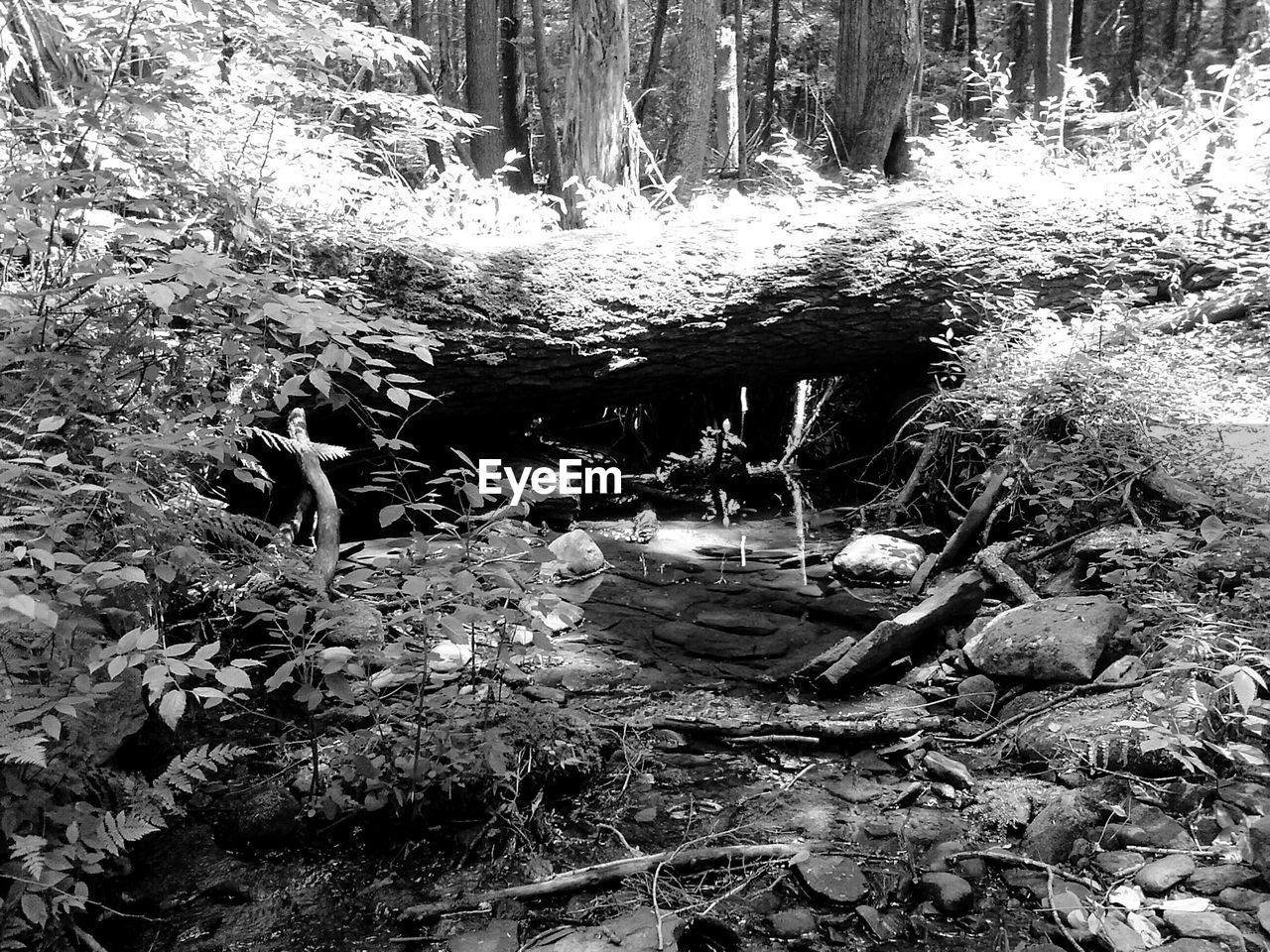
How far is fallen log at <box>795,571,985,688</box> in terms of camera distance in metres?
3.86

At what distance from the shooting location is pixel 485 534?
271 cm

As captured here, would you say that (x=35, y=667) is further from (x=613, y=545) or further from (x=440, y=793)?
(x=613, y=545)

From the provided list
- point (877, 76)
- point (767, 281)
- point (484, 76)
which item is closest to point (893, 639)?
point (767, 281)

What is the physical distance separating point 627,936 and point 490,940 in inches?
15.1

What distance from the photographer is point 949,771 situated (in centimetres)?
301

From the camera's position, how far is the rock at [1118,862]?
91.7 inches

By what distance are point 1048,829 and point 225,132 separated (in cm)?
552

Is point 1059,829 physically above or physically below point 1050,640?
below

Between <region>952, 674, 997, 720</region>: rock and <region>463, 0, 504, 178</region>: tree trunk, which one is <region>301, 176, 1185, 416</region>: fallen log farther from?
<region>463, 0, 504, 178</region>: tree trunk

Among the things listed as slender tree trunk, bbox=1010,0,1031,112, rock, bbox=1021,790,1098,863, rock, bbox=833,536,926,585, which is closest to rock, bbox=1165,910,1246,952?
rock, bbox=1021,790,1098,863

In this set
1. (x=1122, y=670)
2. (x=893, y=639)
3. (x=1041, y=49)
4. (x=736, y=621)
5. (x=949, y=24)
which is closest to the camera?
(x=1122, y=670)

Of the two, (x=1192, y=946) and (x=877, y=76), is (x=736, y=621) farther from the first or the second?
(x=877, y=76)

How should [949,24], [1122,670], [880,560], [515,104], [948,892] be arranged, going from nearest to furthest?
[948,892], [1122,670], [880,560], [515,104], [949,24]

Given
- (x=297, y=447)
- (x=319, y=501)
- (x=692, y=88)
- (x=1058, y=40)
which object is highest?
(x=1058, y=40)
